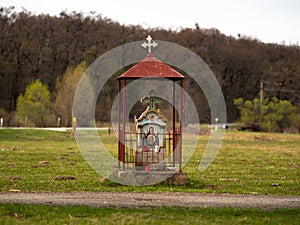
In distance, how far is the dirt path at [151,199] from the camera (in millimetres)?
14843

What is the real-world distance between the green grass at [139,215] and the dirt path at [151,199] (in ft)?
2.66

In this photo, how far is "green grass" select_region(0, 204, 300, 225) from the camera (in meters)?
12.4

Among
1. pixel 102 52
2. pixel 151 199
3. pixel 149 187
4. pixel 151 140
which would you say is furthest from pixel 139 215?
pixel 102 52

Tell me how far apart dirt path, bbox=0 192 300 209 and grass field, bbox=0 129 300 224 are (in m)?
0.80

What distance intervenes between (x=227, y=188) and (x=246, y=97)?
263ft

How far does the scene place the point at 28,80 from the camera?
8056cm

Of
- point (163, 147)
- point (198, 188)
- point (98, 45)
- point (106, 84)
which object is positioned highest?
point (98, 45)

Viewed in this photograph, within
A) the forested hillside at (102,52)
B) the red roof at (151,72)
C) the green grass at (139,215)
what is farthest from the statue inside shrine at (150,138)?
the forested hillside at (102,52)

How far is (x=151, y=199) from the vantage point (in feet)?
51.3

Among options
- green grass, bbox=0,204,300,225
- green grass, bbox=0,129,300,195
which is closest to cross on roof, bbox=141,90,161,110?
green grass, bbox=0,129,300,195

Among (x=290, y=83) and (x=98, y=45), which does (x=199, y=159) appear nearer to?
(x=98, y=45)

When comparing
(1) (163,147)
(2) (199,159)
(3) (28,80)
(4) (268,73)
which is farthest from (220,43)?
(1) (163,147)

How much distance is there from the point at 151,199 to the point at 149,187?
2.51 meters

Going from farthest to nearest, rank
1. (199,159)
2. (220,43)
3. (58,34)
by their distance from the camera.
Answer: (220,43), (58,34), (199,159)
